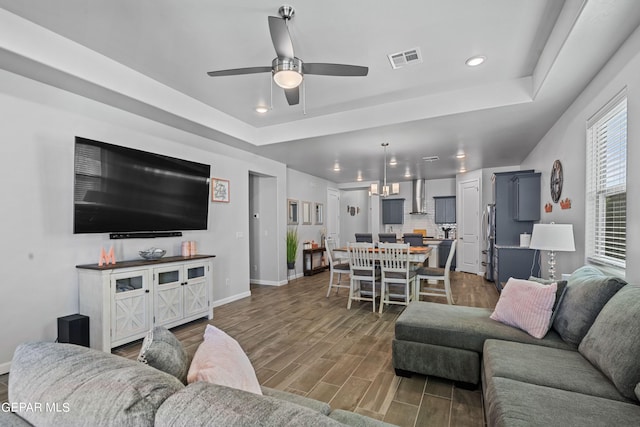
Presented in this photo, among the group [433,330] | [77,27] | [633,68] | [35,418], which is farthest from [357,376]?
[77,27]

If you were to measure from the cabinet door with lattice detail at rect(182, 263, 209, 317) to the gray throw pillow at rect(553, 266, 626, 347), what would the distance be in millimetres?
3690

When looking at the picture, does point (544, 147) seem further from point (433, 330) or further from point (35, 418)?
point (35, 418)

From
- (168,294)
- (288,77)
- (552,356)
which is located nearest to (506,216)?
(552,356)

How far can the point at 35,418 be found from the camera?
0.77m

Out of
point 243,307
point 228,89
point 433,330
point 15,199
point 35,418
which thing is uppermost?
point 228,89

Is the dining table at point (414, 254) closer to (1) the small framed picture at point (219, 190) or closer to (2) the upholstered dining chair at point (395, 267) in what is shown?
(2) the upholstered dining chair at point (395, 267)

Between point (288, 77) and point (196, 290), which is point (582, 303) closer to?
point (288, 77)

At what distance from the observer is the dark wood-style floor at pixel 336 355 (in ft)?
7.10

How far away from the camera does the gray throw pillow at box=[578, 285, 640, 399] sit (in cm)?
141

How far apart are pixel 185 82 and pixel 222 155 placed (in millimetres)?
1714

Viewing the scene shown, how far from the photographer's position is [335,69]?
7.77 feet

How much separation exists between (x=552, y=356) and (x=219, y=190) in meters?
4.44

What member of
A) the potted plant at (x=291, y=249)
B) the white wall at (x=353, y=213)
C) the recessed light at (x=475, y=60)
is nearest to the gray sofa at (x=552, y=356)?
the recessed light at (x=475, y=60)

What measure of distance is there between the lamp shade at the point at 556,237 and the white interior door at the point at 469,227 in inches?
188
